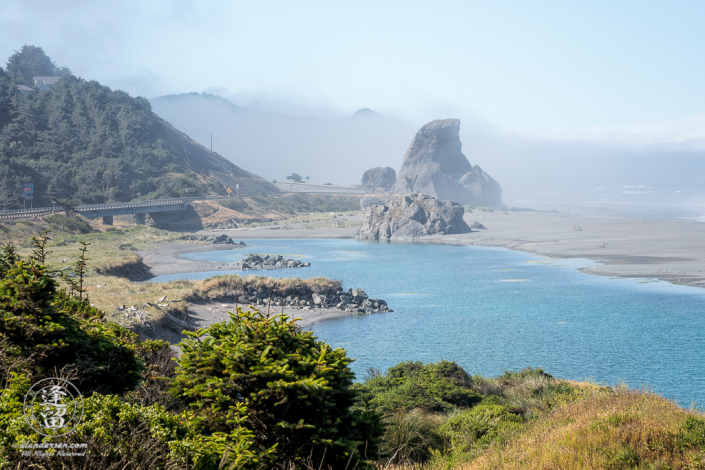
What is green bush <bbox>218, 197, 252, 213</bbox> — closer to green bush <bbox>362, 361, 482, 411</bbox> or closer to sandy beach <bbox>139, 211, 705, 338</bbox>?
sandy beach <bbox>139, 211, 705, 338</bbox>

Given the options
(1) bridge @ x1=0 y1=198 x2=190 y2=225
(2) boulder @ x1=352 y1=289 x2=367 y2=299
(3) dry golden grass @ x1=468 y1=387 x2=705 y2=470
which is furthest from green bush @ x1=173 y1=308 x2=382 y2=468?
(1) bridge @ x1=0 y1=198 x2=190 y2=225

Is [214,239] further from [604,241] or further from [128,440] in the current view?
[128,440]

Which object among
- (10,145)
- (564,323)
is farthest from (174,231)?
(564,323)

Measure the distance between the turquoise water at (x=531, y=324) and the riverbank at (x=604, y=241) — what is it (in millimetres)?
4889

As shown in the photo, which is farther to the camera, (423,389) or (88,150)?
(88,150)

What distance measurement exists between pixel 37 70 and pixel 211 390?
215m

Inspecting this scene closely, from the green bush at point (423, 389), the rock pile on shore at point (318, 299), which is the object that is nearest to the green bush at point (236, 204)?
the rock pile on shore at point (318, 299)

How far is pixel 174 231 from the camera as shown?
101 meters

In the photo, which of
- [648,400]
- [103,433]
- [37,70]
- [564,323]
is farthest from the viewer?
[37,70]

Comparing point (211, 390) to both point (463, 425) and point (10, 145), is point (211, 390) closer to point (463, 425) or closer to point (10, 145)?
point (463, 425)

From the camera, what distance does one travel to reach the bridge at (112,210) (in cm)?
7156

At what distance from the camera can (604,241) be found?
76.9 meters

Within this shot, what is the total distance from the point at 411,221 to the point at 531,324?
7046cm

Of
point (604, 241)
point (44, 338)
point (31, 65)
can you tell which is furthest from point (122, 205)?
point (31, 65)
